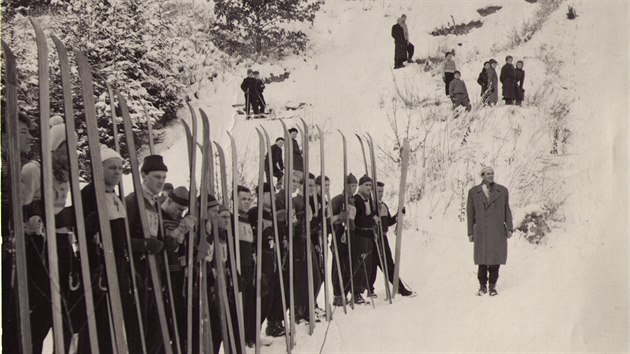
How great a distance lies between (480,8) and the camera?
13.8 feet

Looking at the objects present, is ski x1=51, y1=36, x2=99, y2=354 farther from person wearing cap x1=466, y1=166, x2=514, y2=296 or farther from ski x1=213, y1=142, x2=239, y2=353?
person wearing cap x1=466, y1=166, x2=514, y2=296

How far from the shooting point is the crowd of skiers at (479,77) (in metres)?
4.83

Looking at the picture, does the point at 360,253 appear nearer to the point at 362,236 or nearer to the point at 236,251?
the point at 362,236

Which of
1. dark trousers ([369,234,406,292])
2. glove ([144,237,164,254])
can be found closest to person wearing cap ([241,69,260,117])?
dark trousers ([369,234,406,292])

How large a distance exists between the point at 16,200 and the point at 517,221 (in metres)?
3.04

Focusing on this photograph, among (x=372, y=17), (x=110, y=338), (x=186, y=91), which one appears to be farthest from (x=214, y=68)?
(x=110, y=338)

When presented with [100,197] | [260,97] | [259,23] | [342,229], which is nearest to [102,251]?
[100,197]

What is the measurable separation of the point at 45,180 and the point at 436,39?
467 cm

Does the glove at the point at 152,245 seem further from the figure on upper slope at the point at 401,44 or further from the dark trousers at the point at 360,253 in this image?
the figure on upper slope at the point at 401,44

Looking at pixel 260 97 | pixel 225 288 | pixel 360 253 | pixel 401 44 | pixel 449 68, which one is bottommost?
pixel 360 253

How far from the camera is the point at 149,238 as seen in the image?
78.8 inches

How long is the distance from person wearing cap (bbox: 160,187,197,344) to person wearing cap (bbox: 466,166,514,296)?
5.66ft

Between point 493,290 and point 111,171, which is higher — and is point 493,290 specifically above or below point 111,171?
below

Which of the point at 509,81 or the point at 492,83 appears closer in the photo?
the point at 509,81
